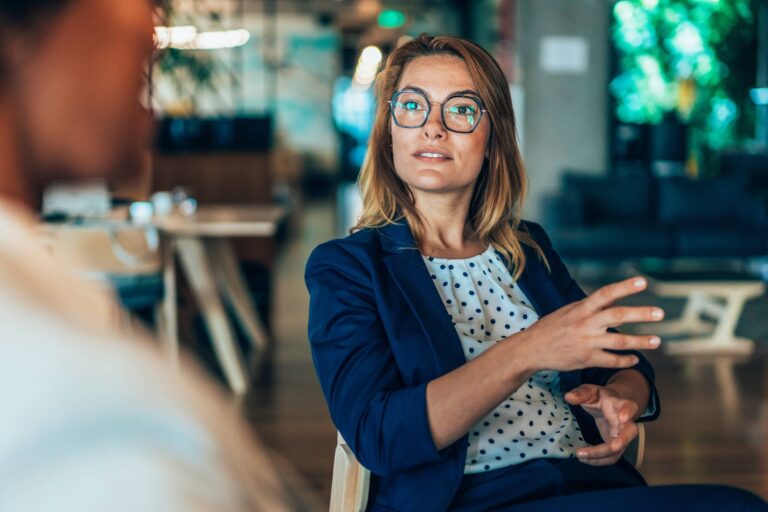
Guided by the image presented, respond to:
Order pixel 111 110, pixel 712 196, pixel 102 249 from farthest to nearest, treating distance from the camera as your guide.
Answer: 1. pixel 712 196
2. pixel 102 249
3. pixel 111 110

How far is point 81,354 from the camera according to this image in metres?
0.33

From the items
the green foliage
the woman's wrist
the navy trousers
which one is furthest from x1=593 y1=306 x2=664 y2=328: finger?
the green foliage

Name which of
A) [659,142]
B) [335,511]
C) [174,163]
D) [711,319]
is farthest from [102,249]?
[659,142]

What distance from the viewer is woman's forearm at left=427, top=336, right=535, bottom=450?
1.24 meters

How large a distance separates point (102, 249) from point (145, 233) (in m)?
0.21

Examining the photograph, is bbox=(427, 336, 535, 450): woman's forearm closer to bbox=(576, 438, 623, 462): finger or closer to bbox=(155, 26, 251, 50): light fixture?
bbox=(576, 438, 623, 462): finger

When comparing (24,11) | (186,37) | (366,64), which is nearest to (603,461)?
(24,11)

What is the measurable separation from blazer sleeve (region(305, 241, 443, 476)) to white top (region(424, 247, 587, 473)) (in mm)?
150

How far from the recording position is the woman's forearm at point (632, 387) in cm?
149

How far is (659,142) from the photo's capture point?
899cm

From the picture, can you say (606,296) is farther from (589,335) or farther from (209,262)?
(209,262)

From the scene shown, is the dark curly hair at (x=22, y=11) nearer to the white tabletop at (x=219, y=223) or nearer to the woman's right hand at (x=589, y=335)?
the woman's right hand at (x=589, y=335)

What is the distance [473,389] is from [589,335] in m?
0.19

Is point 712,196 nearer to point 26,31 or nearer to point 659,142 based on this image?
point 659,142
